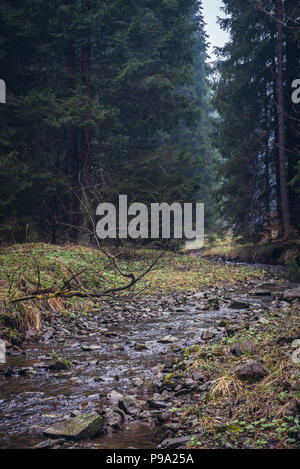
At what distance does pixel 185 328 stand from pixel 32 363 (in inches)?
101

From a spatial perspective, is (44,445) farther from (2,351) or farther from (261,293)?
(261,293)

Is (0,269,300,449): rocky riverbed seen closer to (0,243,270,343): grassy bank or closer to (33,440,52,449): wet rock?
(33,440,52,449): wet rock

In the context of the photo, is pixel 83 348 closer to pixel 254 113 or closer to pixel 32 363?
pixel 32 363

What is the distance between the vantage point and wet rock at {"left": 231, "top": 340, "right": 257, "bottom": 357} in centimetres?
394

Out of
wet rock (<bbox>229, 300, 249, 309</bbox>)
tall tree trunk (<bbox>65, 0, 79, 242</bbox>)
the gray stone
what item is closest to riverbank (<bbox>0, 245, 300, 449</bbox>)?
wet rock (<bbox>229, 300, 249, 309</bbox>)

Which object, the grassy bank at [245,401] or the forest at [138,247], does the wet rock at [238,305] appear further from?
the grassy bank at [245,401]

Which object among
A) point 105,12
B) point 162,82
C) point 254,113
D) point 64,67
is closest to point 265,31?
point 254,113

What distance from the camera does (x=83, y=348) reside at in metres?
5.07

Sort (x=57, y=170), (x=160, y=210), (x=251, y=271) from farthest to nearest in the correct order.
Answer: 1. (x=160, y=210)
2. (x=57, y=170)
3. (x=251, y=271)

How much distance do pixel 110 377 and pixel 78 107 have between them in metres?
11.6

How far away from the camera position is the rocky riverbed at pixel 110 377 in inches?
111

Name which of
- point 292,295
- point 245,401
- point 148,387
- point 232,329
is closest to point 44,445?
point 148,387

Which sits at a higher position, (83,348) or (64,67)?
(64,67)

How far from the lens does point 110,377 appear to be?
401cm
